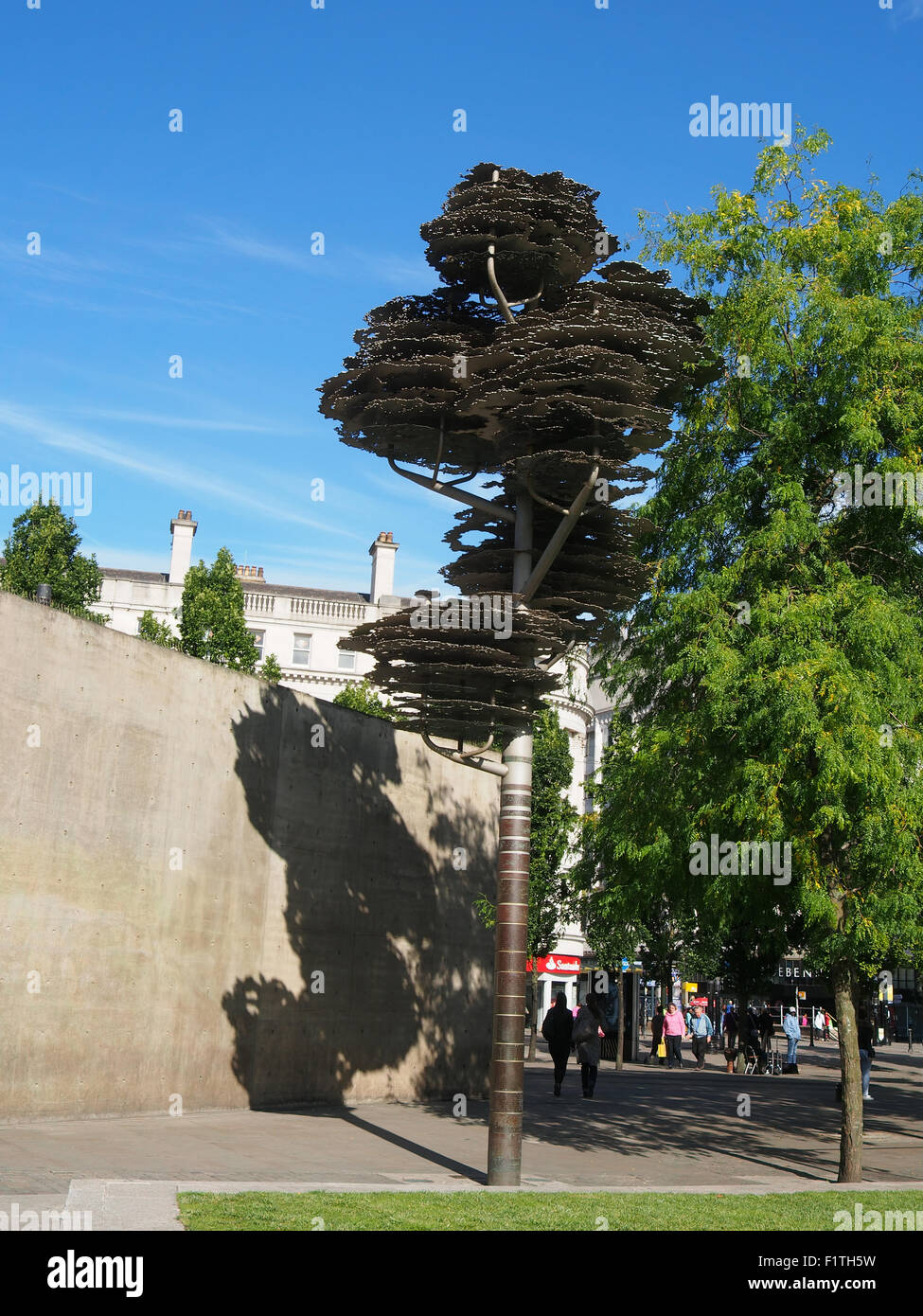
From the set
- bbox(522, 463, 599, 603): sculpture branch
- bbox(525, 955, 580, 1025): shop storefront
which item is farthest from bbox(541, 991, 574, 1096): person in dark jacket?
bbox(525, 955, 580, 1025): shop storefront

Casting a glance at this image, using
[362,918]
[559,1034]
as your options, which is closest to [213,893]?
[362,918]

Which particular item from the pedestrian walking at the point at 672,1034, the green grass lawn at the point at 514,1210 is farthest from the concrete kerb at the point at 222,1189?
the pedestrian walking at the point at 672,1034

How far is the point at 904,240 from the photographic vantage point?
16.3 m

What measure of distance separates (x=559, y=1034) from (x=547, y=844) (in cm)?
1480

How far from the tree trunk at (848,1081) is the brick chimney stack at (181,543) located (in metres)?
49.7

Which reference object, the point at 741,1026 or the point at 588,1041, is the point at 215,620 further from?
the point at 588,1041

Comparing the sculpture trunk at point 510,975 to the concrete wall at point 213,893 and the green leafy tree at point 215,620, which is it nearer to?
the concrete wall at point 213,893

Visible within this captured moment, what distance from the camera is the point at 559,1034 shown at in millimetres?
24078

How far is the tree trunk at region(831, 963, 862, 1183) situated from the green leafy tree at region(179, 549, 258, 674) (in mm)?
34902

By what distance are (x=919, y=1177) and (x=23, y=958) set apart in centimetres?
1087

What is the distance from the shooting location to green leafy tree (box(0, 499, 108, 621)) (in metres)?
43.8

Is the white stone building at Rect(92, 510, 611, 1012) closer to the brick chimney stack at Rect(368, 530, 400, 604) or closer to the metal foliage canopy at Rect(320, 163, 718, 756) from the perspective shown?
the brick chimney stack at Rect(368, 530, 400, 604)
